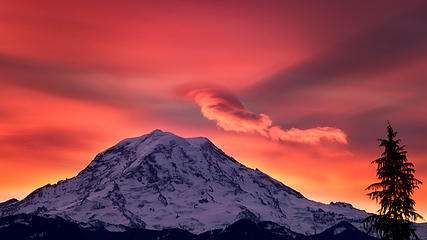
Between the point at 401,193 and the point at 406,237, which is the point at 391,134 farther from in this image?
the point at 406,237

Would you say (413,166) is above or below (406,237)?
above

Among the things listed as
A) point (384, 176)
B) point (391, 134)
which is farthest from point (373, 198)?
point (391, 134)

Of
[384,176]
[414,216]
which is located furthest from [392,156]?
[414,216]

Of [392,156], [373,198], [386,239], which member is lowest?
[386,239]

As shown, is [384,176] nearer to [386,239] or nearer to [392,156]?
[392,156]

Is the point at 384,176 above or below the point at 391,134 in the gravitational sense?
below

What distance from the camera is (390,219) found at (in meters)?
60.4

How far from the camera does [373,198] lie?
61.4 meters

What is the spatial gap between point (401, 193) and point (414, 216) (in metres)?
2.62

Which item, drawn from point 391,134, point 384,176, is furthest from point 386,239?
point 391,134

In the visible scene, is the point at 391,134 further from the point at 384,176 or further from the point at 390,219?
the point at 390,219

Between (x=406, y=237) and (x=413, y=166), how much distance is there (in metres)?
7.05

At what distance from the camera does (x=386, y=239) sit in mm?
59875

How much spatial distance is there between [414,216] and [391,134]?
28.1 ft
